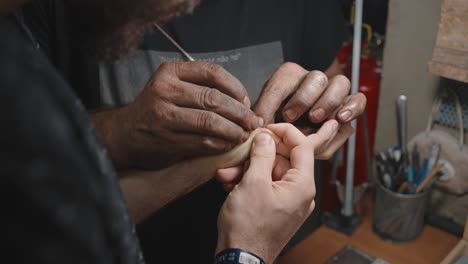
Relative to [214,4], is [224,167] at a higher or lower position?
lower

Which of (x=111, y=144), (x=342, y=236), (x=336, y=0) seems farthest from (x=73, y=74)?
(x=342, y=236)

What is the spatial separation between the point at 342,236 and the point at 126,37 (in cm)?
78

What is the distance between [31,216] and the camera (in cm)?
26

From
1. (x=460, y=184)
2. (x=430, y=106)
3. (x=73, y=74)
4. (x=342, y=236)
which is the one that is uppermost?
(x=73, y=74)

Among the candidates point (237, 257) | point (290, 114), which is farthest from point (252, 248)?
point (290, 114)

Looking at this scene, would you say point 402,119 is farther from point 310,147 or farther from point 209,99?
point 209,99

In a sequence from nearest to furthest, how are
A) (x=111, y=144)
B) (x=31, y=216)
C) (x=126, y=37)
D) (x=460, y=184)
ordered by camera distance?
(x=31, y=216) < (x=111, y=144) < (x=126, y=37) < (x=460, y=184)

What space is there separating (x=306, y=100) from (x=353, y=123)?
31cm

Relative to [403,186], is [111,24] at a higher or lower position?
Result: higher

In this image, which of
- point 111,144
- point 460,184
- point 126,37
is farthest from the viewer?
point 460,184

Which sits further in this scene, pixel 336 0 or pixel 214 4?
pixel 336 0

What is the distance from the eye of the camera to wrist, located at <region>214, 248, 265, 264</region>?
21.1 inches

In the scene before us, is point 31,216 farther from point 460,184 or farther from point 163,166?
point 460,184

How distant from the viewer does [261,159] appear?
2.22ft
